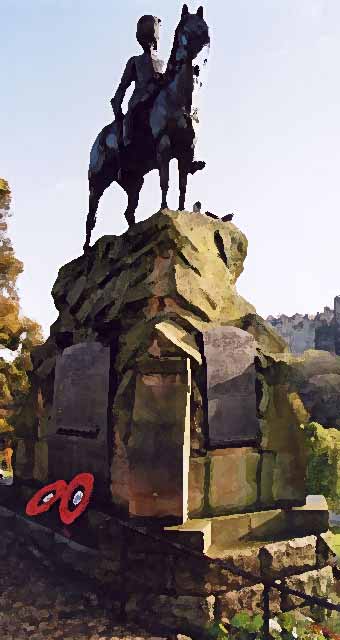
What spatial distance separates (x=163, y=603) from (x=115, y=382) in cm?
262

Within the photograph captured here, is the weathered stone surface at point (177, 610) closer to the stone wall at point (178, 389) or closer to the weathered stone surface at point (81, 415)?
the stone wall at point (178, 389)

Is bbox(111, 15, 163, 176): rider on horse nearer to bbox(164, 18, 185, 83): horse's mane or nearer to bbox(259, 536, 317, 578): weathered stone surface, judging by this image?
bbox(164, 18, 185, 83): horse's mane

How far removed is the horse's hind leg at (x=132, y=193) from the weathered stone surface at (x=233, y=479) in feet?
16.2

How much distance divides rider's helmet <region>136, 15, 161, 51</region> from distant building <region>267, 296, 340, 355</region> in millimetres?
44309

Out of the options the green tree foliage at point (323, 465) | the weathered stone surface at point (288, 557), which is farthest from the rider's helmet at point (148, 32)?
the green tree foliage at point (323, 465)

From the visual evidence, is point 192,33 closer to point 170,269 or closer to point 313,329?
point 170,269

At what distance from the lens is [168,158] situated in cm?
740

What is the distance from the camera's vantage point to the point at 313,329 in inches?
2212

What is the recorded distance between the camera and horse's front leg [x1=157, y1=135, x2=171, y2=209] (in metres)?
7.35

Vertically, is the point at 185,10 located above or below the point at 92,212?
above

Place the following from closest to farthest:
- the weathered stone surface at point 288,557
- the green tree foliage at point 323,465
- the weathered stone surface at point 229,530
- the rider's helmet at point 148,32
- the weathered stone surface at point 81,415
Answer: the weathered stone surface at point 288,557, the weathered stone surface at point 229,530, the weathered stone surface at point 81,415, the rider's helmet at point 148,32, the green tree foliage at point 323,465

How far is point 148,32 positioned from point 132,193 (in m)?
2.64

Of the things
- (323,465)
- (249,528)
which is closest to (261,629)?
(249,528)

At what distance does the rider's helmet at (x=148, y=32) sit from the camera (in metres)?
7.86
